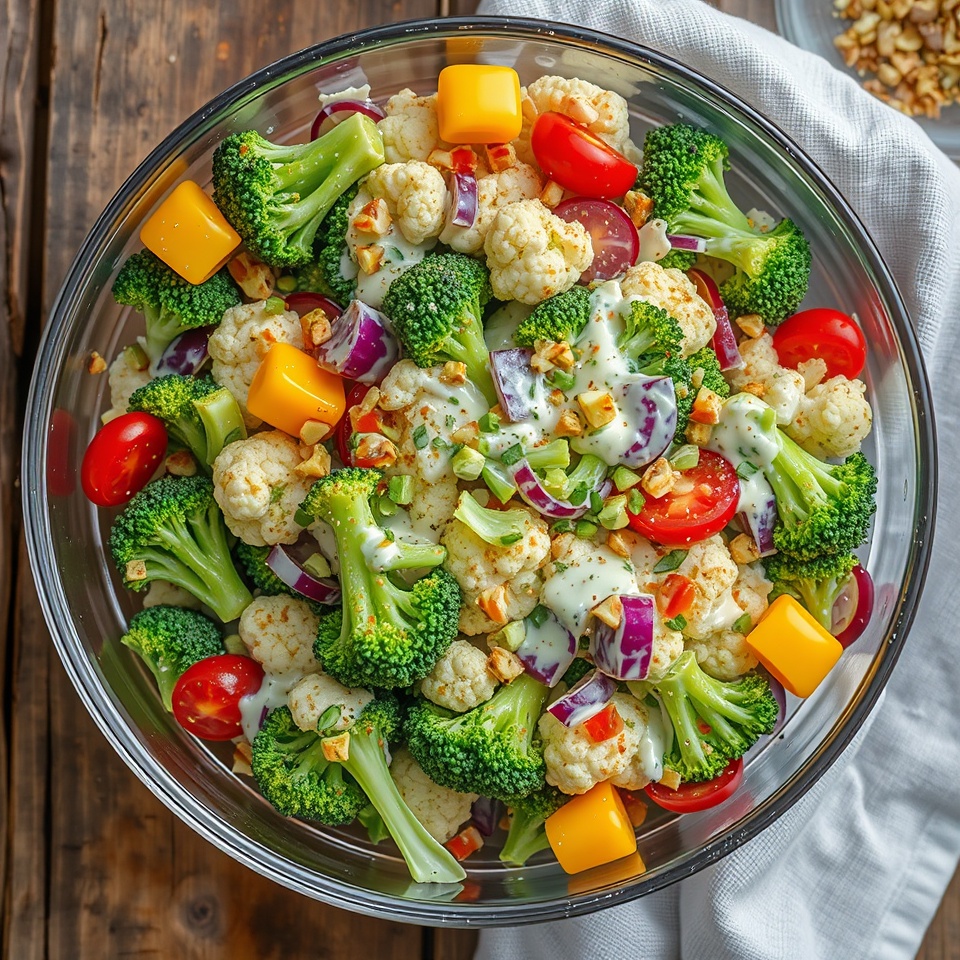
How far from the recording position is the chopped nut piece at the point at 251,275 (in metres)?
1.97

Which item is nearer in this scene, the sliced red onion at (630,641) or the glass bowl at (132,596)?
→ the sliced red onion at (630,641)

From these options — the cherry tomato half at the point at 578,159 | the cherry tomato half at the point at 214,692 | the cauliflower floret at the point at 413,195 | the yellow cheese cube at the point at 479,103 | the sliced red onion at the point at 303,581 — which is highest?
the yellow cheese cube at the point at 479,103

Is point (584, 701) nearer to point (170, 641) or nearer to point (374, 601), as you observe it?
point (374, 601)

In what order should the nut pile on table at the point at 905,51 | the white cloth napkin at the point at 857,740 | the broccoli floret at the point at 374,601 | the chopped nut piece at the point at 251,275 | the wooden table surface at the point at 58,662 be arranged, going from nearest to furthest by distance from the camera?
the broccoli floret at the point at 374,601
the chopped nut piece at the point at 251,275
the white cloth napkin at the point at 857,740
the wooden table surface at the point at 58,662
the nut pile on table at the point at 905,51

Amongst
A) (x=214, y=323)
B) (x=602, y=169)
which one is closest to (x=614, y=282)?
(x=602, y=169)

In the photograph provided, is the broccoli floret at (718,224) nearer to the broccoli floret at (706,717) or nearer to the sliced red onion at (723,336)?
the sliced red onion at (723,336)

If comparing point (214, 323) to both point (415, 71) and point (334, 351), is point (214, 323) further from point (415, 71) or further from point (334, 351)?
point (415, 71)

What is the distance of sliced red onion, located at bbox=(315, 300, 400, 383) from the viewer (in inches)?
72.1

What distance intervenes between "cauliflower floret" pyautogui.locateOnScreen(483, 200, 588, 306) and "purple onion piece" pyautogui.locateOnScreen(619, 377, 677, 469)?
23cm

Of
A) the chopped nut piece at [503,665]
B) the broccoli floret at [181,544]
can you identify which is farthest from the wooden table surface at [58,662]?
the chopped nut piece at [503,665]

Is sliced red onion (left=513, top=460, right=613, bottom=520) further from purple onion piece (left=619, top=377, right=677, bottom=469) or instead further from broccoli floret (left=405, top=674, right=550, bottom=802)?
broccoli floret (left=405, top=674, right=550, bottom=802)

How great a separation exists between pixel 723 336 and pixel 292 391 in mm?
837

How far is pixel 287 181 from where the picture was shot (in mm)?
1919

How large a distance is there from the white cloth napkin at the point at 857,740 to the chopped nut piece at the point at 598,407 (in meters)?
0.88
